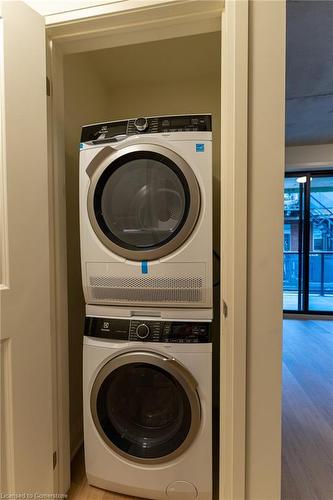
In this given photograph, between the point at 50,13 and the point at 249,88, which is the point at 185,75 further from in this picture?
the point at 249,88

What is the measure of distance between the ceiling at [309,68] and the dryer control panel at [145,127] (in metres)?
1.00

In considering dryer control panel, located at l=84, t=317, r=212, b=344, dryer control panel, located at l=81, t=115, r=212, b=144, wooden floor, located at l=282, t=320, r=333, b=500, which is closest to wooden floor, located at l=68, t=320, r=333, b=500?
wooden floor, located at l=282, t=320, r=333, b=500

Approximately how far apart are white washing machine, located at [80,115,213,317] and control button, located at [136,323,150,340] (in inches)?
4.1

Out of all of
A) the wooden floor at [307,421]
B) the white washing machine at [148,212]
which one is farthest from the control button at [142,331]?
the wooden floor at [307,421]

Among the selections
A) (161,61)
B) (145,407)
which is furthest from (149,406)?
(161,61)

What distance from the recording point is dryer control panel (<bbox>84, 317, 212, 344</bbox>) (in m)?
1.20

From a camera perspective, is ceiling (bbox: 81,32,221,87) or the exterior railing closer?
ceiling (bbox: 81,32,221,87)

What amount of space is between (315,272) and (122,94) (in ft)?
13.0

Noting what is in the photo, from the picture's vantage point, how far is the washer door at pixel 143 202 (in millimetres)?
1181

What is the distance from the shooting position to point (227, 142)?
93 centimetres

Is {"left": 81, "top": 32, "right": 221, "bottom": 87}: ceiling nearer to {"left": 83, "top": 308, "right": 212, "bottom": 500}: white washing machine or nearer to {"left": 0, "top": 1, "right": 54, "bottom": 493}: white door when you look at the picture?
{"left": 0, "top": 1, "right": 54, "bottom": 493}: white door

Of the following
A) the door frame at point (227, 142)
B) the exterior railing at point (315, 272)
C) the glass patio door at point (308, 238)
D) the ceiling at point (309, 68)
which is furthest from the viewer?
the exterior railing at point (315, 272)

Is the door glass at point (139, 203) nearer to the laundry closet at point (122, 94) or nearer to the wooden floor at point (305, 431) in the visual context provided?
Result: the laundry closet at point (122, 94)

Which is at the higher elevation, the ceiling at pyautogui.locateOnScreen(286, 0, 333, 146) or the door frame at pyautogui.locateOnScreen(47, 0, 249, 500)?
the ceiling at pyautogui.locateOnScreen(286, 0, 333, 146)
